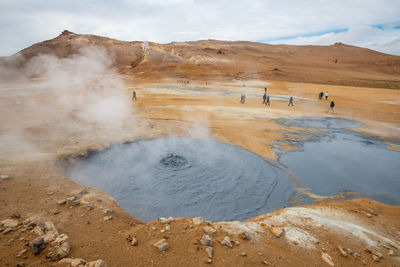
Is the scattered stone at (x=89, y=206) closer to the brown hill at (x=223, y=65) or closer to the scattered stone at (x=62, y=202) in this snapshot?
the scattered stone at (x=62, y=202)

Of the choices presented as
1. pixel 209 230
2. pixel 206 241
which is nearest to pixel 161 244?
pixel 206 241

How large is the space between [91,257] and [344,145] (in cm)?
1116

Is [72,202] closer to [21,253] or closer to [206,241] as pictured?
[21,253]

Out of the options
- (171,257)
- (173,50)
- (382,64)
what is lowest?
(171,257)

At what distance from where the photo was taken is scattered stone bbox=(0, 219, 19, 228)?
11.3ft

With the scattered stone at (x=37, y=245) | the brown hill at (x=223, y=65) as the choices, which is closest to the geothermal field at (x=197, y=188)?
the scattered stone at (x=37, y=245)

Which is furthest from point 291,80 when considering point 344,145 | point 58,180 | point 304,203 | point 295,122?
point 58,180

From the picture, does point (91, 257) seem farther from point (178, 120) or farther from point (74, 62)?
point (74, 62)

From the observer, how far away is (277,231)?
384 centimetres

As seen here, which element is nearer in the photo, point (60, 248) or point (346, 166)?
point (60, 248)

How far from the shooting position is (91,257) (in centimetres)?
299

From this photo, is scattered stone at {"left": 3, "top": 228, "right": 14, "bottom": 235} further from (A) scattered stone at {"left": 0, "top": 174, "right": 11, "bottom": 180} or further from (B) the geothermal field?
(A) scattered stone at {"left": 0, "top": 174, "right": 11, "bottom": 180}

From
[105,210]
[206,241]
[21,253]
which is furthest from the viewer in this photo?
[105,210]

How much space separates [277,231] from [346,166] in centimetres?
588
